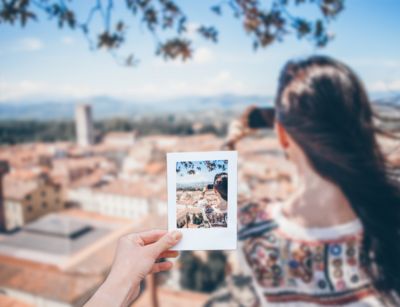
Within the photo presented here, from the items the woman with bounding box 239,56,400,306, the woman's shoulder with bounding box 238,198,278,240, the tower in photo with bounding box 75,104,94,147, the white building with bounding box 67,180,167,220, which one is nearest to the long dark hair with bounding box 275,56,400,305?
the woman with bounding box 239,56,400,306

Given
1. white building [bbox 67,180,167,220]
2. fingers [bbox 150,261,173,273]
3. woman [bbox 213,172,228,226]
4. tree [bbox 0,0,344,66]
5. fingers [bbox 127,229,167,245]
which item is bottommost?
white building [bbox 67,180,167,220]

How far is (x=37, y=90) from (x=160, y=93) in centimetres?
89

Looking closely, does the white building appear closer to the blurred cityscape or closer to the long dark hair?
the blurred cityscape

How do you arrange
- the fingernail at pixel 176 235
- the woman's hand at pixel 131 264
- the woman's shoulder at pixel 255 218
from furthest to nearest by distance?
the woman's shoulder at pixel 255 218, the fingernail at pixel 176 235, the woman's hand at pixel 131 264

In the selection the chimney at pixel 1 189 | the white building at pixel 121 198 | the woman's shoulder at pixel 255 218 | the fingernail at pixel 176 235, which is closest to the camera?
the fingernail at pixel 176 235

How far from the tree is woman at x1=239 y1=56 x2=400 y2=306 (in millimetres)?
491

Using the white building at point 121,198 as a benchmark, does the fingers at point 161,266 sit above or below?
above

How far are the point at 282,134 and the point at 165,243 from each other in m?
0.94

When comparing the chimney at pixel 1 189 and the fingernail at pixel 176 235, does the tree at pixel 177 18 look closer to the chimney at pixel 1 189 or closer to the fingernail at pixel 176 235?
the chimney at pixel 1 189

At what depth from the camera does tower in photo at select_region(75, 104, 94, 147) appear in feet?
8.20

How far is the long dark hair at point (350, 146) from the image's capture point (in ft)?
4.30

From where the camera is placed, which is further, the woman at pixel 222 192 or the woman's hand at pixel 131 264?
the woman at pixel 222 192

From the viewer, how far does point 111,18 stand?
1.86 m

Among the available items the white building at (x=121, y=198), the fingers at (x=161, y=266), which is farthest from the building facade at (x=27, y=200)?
the fingers at (x=161, y=266)
